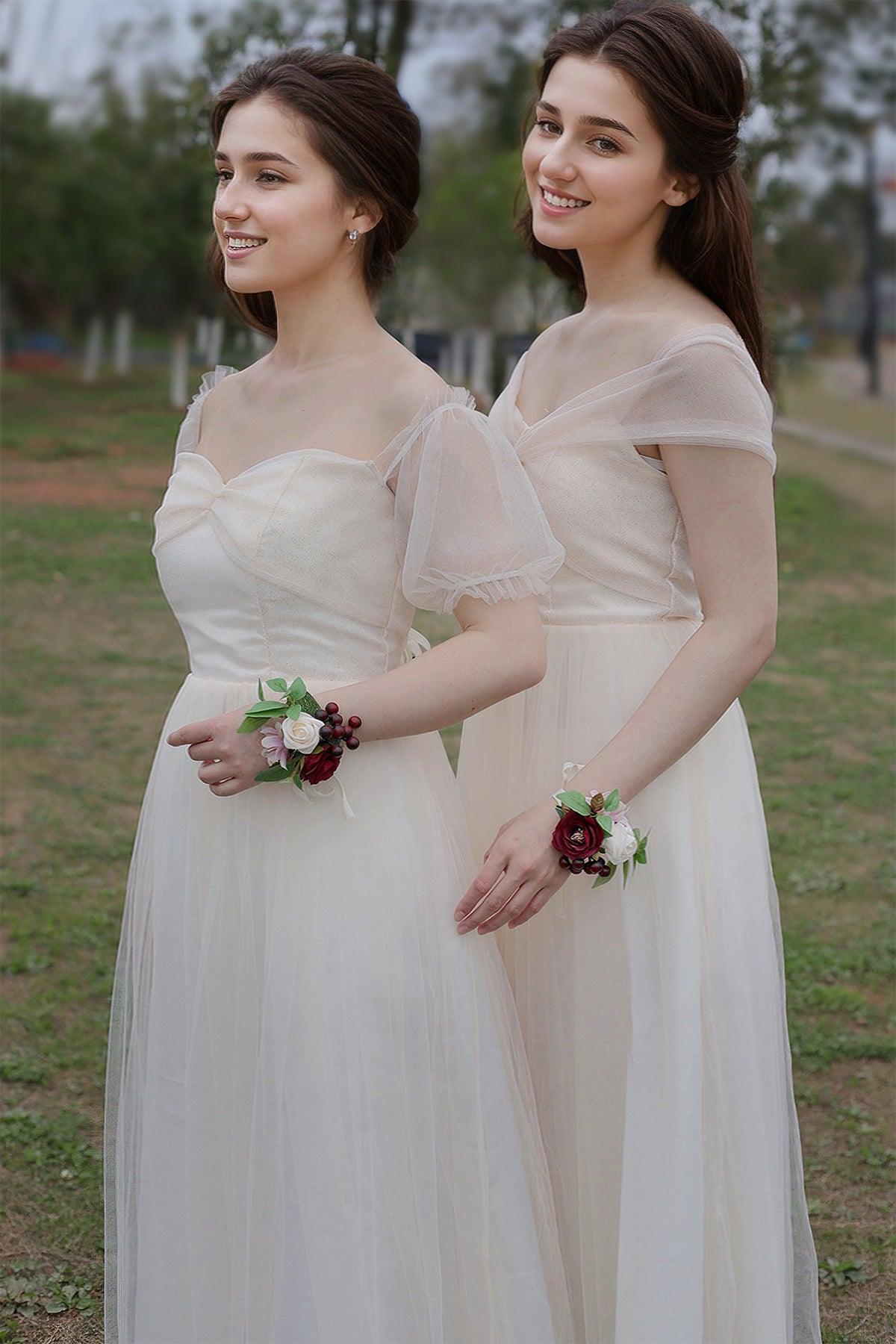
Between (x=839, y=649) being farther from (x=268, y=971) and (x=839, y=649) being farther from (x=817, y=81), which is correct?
(x=268, y=971)

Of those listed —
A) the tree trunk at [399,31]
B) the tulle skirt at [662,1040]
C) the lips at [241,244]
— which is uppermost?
the tree trunk at [399,31]

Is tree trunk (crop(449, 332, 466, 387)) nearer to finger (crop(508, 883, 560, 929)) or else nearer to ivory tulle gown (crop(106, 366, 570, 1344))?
ivory tulle gown (crop(106, 366, 570, 1344))

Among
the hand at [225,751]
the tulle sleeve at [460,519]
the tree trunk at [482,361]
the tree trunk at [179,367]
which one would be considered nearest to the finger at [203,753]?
the hand at [225,751]

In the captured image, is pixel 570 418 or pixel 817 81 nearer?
pixel 570 418

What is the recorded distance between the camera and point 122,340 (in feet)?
39.4

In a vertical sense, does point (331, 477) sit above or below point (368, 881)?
above

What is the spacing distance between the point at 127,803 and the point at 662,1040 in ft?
14.5

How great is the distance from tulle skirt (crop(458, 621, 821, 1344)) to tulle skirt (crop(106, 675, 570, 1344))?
4.5 inches

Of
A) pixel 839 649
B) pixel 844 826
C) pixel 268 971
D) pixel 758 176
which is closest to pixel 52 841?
pixel 844 826

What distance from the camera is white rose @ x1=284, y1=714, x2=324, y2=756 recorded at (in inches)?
72.3

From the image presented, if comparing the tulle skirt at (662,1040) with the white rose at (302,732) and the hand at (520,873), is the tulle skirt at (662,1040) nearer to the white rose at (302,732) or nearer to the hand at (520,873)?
the hand at (520,873)

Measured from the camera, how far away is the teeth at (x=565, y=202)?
2.08 meters

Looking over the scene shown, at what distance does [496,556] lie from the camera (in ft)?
6.29

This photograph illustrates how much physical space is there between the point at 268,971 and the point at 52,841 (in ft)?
12.9
